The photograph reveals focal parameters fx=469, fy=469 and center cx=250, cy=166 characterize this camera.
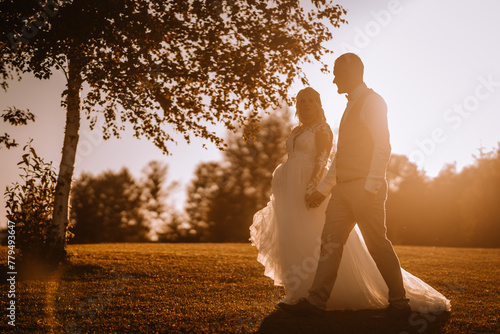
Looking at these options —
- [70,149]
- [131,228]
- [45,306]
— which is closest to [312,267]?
[45,306]

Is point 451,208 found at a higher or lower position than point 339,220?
higher

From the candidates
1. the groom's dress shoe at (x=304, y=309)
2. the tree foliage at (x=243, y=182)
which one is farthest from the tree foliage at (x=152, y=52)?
the tree foliage at (x=243, y=182)

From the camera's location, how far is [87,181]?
73.8m

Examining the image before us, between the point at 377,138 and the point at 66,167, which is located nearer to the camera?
the point at 377,138

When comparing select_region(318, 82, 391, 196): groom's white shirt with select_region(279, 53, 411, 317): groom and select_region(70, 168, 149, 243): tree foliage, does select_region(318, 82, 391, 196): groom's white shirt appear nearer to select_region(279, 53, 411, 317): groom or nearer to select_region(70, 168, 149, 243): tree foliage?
select_region(279, 53, 411, 317): groom

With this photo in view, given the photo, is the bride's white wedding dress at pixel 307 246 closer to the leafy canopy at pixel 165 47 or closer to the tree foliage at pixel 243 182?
the leafy canopy at pixel 165 47

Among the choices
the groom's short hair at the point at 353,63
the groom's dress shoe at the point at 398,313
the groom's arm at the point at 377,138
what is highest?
the groom's short hair at the point at 353,63

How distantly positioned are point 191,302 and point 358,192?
10.3ft

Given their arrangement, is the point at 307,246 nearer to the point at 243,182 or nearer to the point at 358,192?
the point at 358,192

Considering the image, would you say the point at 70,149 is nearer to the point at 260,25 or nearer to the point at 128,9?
the point at 128,9

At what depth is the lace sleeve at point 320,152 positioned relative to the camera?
6.34 m

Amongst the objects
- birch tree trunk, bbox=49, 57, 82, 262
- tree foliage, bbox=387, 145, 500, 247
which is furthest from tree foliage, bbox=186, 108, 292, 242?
birch tree trunk, bbox=49, 57, 82, 262

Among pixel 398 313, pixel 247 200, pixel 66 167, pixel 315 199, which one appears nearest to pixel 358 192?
pixel 315 199

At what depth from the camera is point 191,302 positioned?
22.9 ft
